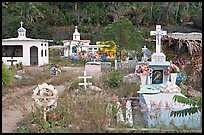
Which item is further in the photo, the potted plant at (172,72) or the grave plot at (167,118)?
the potted plant at (172,72)

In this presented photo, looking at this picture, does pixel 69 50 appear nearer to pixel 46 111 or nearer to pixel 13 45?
pixel 13 45

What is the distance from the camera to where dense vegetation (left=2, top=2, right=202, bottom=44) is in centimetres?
3434

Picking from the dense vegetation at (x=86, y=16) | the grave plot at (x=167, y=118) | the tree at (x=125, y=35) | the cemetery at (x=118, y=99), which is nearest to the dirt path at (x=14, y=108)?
the cemetery at (x=118, y=99)

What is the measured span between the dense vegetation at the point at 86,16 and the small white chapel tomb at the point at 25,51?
8.96 meters

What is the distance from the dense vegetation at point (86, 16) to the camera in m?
34.3

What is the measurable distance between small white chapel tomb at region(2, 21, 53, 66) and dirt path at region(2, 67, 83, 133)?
10.7 m

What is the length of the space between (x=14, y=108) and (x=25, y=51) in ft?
47.8

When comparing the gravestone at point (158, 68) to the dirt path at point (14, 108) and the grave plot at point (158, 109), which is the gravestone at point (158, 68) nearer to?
the grave plot at point (158, 109)

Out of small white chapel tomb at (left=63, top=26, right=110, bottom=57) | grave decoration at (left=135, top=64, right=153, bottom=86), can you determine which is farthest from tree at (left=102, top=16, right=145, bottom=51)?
grave decoration at (left=135, top=64, right=153, bottom=86)

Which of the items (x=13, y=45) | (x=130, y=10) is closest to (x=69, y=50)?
(x=13, y=45)

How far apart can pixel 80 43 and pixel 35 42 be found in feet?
15.0

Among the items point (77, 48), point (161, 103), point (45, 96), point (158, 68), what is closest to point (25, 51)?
point (77, 48)

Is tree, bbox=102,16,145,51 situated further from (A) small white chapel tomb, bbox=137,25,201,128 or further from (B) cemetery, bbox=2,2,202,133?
(A) small white chapel tomb, bbox=137,25,201,128

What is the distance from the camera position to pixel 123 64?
17734 mm
